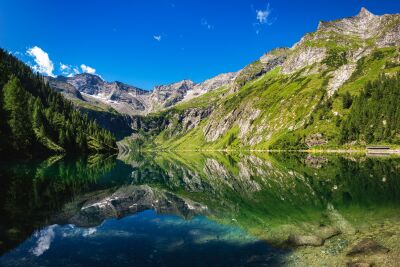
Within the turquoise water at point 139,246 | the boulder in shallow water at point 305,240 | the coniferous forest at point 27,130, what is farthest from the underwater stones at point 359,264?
the coniferous forest at point 27,130

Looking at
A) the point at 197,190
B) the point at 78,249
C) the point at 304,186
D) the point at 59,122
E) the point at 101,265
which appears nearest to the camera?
the point at 101,265

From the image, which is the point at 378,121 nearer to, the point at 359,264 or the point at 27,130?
the point at 27,130

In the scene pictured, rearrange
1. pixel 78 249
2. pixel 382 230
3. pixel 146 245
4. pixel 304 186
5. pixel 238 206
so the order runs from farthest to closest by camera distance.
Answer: pixel 304 186 < pixel 238 206 < pixel 382 230 < pixel 146 245 < pixel 78 249

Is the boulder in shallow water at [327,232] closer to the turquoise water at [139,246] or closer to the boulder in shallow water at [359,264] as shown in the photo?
the turquoise water at [139,246]

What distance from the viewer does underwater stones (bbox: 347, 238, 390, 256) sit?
23.0 metres

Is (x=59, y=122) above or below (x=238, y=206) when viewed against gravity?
above

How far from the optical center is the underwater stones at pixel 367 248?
75.3ft

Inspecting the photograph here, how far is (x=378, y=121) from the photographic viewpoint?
18162cm

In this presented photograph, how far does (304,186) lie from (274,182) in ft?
29.2

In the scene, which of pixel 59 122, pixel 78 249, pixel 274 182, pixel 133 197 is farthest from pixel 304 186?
pixel 59 122

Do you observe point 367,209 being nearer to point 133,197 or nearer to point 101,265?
point 101,265

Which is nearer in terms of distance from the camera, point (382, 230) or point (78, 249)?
point (78, 249)

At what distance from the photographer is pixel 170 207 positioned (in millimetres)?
46281

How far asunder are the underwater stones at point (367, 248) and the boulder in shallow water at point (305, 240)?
2928 millimetres
